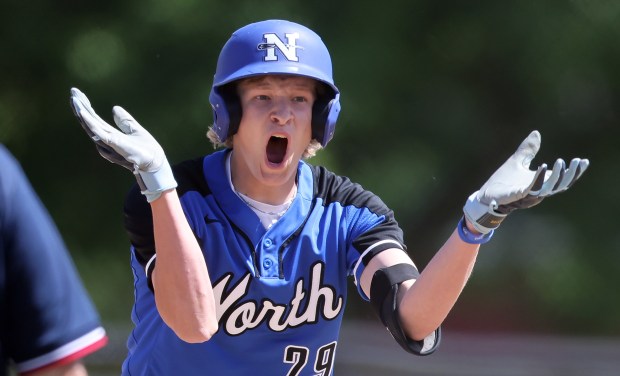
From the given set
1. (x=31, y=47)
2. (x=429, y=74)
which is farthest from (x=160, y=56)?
(x=429, y=74)

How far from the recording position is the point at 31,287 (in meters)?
1.51

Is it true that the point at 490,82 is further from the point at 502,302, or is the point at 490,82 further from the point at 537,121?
the point at 502,302

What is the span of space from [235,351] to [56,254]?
132 centimetres

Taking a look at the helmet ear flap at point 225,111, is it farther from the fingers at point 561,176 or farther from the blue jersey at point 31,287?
the blue jersey at point 31,287

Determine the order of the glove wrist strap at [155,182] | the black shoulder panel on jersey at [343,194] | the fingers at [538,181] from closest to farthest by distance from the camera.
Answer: the fingers at [538,181] → the glove wrist strap at [155,182] → the black shoulder panel on jersey at [343,194]

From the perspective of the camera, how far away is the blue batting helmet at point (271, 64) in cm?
279

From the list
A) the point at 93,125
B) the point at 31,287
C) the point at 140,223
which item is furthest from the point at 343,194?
the point at 31,287

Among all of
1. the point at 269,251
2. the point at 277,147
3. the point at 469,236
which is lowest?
the point at 269,251

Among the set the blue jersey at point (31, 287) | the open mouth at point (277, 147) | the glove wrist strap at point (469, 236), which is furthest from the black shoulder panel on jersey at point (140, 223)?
the blue jersey at point (31, 287)

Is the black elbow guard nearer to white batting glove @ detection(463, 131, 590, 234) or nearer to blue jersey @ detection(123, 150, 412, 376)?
blue jersey @ detection(123, 150, 412, 376)

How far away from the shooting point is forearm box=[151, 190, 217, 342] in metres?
2.56

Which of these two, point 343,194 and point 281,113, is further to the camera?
point 343,194

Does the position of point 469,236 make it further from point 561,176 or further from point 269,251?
point 269,251

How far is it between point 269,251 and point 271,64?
1.61ft
